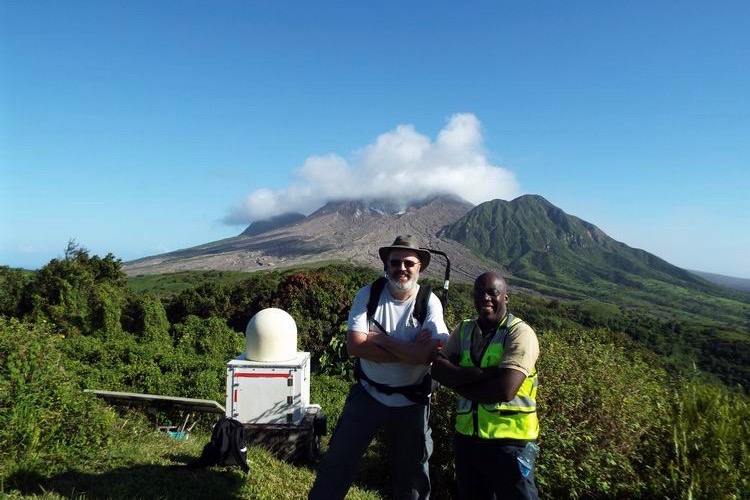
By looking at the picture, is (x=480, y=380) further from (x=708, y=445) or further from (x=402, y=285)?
(x=708, y=445)

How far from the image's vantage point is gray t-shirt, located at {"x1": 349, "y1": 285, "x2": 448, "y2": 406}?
375 cm

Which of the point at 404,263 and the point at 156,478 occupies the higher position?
Result: the point at 404,263

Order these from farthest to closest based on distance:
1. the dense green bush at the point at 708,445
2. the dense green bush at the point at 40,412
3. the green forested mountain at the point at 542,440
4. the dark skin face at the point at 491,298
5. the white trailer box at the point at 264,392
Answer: the white trailer box at the point at 264,392, the dense green bush at the point at 40,412, the green forested mountain at the point at 542,440, the dense green bush at the point at 708,445, the dark skin face at the point at 491,298

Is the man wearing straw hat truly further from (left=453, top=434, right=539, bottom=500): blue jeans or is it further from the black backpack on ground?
the black backpack on ground

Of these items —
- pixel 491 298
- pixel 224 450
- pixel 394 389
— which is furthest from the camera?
pixel 224 450

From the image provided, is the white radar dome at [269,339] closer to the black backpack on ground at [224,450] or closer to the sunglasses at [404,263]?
the black backpack on ground at [224,450]

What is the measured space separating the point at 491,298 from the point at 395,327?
77cm

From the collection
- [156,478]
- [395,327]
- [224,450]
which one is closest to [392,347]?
[395,327]

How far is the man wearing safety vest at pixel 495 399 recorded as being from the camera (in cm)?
323

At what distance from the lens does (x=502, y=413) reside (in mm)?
3309

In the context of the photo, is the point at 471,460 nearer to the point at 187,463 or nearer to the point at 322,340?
the point at 187,463

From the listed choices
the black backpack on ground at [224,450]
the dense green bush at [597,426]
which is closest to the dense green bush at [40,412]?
the black backpack on ground at [224,450]

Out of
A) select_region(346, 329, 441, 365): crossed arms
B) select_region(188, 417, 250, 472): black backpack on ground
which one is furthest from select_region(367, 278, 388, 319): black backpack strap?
select_region(188, 417, 250, 472): black backpack on ground

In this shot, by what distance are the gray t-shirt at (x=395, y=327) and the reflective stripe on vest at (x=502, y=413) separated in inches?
18.4
